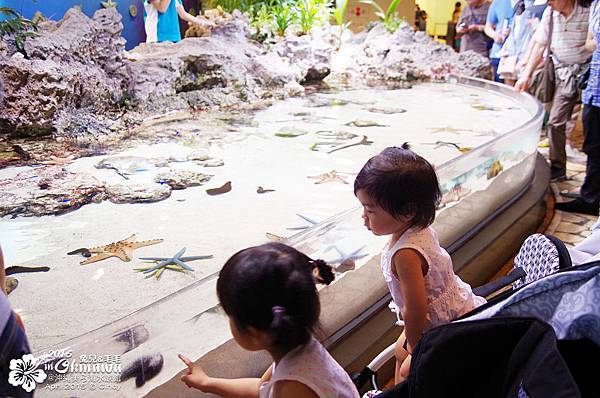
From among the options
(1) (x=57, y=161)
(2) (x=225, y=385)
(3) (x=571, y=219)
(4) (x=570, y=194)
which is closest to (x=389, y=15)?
(4) (x=570, y=194)

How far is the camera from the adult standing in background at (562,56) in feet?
12.3

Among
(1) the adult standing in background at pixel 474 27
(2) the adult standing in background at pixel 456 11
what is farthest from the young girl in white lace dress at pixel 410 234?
(2) the adult standing in background at pixel 456 11

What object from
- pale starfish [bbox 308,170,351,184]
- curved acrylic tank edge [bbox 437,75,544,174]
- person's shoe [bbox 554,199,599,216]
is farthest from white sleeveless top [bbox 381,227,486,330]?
person's shoe [bbox 554,199,599,216]

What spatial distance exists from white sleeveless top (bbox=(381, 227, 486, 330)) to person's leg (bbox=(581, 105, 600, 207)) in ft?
8.38

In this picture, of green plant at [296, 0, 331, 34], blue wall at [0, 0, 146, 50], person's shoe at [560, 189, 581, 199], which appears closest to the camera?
person's shoe at [560, 189, 581, 199]

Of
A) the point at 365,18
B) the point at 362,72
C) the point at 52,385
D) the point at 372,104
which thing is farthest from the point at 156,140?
the point at 365,18

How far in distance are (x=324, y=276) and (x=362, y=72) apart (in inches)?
308

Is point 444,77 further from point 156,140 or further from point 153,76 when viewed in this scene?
point 156,140

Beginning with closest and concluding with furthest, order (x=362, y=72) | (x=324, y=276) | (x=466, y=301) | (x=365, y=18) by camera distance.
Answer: (x=324, y=276)
(x=466, y=301)
(x=362, y=72)
(x=365, y=18)

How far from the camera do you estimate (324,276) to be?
3.80ft

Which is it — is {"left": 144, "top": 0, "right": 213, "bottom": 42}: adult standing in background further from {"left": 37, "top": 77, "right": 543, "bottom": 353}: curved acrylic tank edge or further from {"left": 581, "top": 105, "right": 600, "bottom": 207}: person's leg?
{"left": 581, "top": 105, "right": 600, "bottom": 207}: person's leg

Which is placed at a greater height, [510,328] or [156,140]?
[510,328]

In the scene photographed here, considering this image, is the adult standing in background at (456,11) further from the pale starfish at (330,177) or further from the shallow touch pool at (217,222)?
the pale starfish at (330,177)

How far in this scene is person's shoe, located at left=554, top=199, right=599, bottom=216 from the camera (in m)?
3.48
